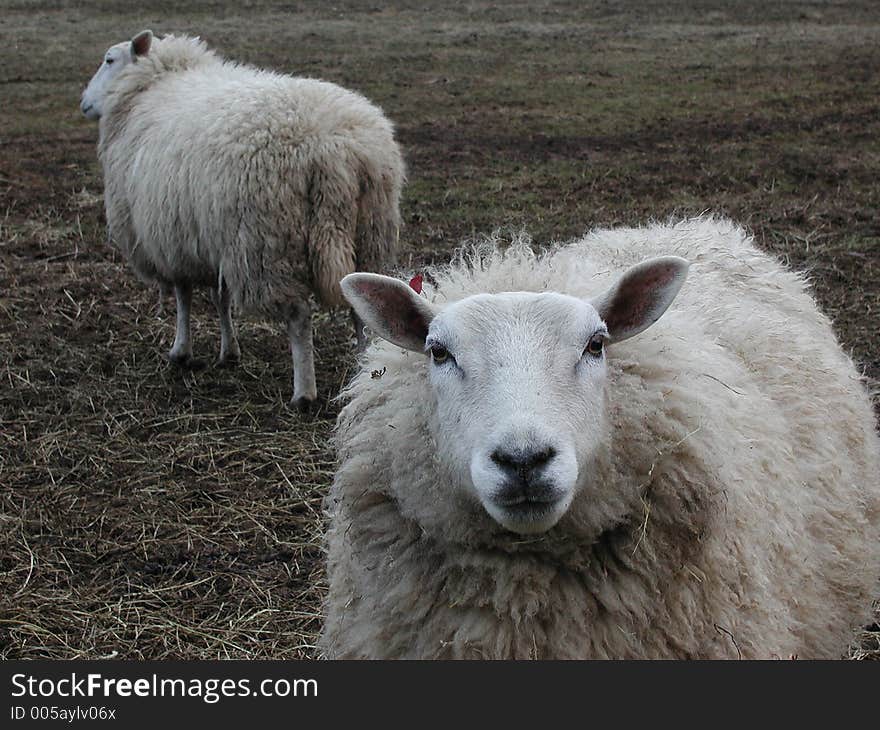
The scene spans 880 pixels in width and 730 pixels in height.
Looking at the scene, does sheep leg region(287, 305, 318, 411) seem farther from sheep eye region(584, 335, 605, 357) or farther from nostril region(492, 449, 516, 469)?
nostril region(492, 449, 516, 469)

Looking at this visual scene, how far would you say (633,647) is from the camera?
2.64 m

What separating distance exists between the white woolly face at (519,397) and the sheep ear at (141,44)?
5239 mm

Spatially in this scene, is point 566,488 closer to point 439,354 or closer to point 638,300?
point 439,354

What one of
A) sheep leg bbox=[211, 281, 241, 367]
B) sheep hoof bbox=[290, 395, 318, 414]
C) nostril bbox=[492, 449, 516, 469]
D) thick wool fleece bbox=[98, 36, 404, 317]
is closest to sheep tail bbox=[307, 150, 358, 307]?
thick wool fleece bbox=[98, 36, 404, 317]

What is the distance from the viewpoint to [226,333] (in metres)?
6.55

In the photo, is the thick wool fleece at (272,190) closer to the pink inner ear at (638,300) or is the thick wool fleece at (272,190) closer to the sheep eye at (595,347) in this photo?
the pink inner ear at (638,300)

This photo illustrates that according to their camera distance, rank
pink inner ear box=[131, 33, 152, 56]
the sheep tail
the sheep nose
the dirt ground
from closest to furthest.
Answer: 1. the sheep nose
2. the dirt ground
3. the sheep tail
4. pink inner ear box=[131, 33, 152, 56]

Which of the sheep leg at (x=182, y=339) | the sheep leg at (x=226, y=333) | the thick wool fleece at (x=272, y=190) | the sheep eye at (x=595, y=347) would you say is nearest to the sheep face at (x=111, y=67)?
the thick wool fleece at (x=272, y=190)

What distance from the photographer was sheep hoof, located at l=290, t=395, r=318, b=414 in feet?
19.4

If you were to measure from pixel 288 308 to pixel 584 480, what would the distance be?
11.4 feet

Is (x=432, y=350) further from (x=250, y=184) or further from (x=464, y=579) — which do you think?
(x=250, y=184)

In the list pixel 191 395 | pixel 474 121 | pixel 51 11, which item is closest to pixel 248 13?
pixel 51 11

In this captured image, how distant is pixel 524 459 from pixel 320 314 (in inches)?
200

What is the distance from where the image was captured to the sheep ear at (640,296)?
108 inches
